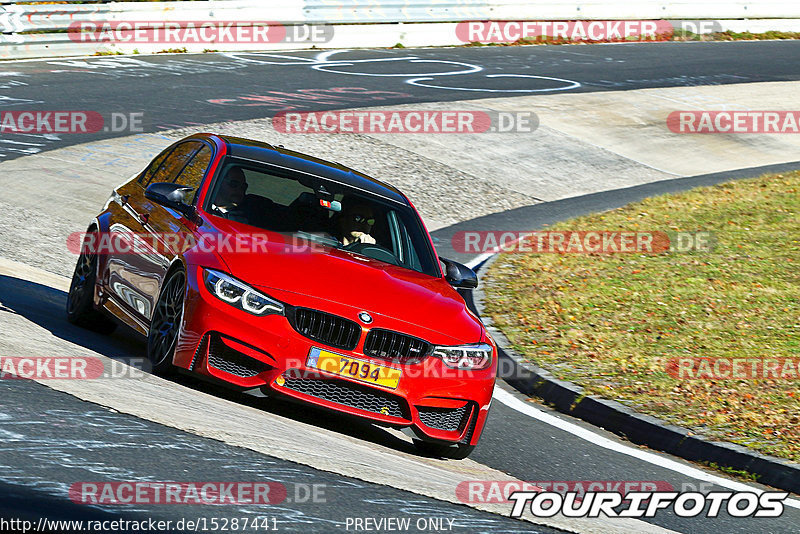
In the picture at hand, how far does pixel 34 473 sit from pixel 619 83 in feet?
73.5

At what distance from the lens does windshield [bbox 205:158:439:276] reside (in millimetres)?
7859

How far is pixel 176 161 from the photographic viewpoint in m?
8.92

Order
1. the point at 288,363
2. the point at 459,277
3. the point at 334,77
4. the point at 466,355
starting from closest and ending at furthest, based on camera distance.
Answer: the point at 288,363 < the point at 466,355 < the point at 459,277 < the point at 334,77

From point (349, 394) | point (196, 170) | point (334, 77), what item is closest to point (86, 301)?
point (196, 170)

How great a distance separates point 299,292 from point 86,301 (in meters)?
2.66

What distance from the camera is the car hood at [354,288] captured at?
22.2ft

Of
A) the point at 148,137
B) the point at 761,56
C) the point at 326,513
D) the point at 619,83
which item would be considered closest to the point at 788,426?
the point at 326,513

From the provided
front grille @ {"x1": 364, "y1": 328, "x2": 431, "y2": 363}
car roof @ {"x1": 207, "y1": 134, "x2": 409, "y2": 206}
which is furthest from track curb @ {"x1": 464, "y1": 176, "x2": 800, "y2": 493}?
front grille @ {"x1": 364, "y1": 328, "x2": 431, "y2": 363}

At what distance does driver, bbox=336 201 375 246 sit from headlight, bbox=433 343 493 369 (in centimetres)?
126

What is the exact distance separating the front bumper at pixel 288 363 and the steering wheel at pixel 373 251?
110 centimetres

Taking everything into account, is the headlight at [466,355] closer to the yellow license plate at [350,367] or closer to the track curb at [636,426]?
the yellow license plate at [350,367]

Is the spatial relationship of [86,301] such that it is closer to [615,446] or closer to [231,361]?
[231,361]

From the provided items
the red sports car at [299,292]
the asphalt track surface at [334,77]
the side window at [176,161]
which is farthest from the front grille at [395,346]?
the asphalt track surface at [334,77]

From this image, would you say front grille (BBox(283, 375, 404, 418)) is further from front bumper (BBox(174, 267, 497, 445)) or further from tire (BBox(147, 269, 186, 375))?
tire (BBox(147, 269, 186, 375))
